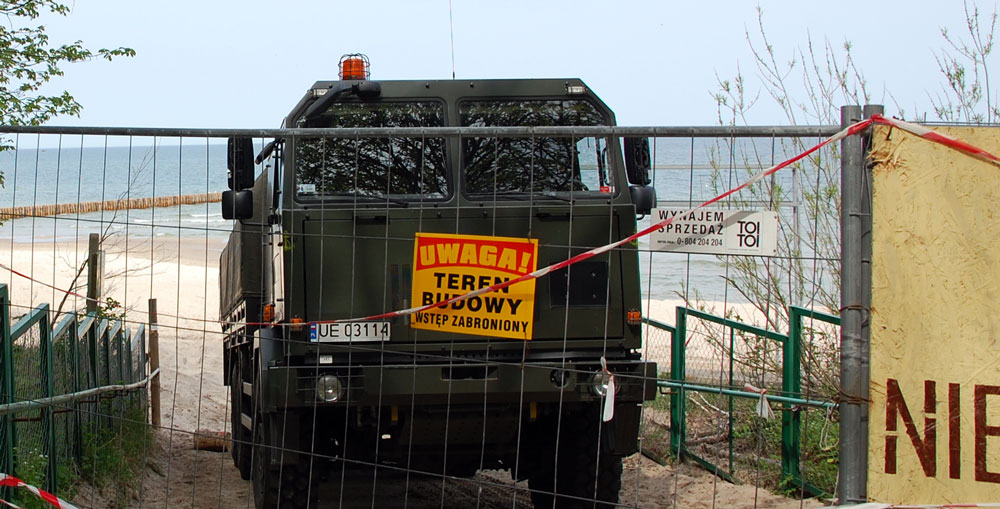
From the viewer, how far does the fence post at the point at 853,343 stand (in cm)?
399

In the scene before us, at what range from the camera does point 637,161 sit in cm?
657

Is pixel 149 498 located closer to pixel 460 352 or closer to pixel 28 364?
pixel 28 364

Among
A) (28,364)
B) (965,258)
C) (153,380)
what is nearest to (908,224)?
(965,258)

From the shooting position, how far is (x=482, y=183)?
6.46 meters

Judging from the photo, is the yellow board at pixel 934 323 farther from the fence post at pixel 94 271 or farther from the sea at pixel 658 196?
the fence post at pixel 94 271

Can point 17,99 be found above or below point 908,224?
above

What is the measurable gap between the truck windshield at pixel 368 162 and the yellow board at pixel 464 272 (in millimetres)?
1299

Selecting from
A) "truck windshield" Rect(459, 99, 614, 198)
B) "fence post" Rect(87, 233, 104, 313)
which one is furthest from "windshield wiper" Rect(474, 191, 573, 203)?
"fence post" Rect(87, 233, 104, 313)

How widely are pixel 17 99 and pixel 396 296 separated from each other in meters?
5.91

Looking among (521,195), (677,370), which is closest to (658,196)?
(677,370)

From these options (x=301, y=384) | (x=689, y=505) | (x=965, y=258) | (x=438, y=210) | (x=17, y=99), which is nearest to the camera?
(x=965, y=258)

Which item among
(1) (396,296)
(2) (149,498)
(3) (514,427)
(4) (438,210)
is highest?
(4) (438,210)

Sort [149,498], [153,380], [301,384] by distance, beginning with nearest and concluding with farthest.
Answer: [301,384], [149,498], [153,380]

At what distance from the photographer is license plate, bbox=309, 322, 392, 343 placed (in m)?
5.92
